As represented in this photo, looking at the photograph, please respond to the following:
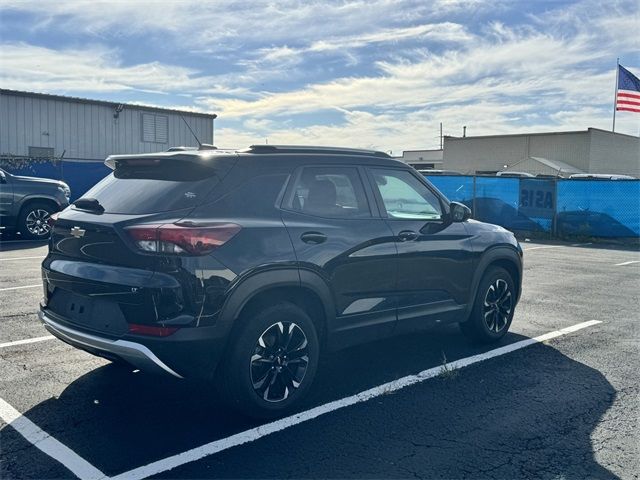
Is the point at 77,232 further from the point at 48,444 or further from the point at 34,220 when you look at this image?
the point at 34,220

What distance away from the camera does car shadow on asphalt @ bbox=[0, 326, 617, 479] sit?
11.5ft

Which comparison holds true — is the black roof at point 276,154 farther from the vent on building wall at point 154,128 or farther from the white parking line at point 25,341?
the vent on building wall at point 154,128

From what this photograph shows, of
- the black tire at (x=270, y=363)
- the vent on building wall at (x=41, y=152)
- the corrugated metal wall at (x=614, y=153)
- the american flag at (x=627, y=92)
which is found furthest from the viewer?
the corrugated metal wall at (x=614, y=153)

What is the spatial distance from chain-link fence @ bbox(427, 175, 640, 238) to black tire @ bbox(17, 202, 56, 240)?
488 inches

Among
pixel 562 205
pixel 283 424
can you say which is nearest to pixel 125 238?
pixel 283 424

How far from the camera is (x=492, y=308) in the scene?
591cm

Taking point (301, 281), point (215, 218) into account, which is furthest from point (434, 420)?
point (215, 218)

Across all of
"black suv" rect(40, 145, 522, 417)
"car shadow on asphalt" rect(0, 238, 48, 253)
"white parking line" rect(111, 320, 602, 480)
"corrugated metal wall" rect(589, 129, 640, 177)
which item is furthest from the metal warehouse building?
"black suv" rect(40, 145, 522, 417)

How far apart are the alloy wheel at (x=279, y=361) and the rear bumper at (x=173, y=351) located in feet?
1.06

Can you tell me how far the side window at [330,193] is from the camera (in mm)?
4402

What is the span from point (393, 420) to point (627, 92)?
27.8 meters

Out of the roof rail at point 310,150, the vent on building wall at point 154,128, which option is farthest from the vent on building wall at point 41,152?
the roof rail at point 310,150

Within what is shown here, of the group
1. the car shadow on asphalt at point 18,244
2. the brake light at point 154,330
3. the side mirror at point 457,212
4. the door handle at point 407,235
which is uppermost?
the side mirror at point 457,212

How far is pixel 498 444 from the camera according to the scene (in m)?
3.78
